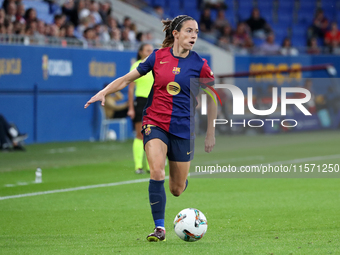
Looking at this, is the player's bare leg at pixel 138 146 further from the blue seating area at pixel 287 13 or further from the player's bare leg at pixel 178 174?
the blue seating area at pixel 287 13

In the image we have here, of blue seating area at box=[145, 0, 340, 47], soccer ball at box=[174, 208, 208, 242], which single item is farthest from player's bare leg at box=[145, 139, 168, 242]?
blue seating area at box=[145, 0, 340, 47]

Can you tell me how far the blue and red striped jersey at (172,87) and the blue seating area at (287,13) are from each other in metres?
22.3

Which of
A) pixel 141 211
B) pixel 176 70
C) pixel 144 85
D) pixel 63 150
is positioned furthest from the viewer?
pixel 63 150

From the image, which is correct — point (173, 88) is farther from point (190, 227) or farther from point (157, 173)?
point (190, 227)

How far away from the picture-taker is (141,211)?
756 centimetres

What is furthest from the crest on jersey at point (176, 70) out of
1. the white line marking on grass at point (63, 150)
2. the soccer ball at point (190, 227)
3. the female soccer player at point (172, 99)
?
the white line marking on grass at point (63, 150)

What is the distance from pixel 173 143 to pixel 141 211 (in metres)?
1.86

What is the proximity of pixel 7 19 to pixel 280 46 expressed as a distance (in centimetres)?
1457

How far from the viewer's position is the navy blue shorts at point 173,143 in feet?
19.4

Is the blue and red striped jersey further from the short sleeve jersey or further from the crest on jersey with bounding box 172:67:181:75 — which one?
the short sleeve jersey

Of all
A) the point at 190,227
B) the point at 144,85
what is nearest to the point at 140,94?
the point at 144,85

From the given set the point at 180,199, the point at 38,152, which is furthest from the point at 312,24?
the point at 180,199

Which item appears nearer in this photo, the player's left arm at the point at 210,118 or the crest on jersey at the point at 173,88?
the crest on jersey at the point at 173,88

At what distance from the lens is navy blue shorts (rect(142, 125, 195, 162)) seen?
5.90 m
